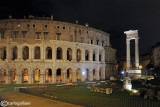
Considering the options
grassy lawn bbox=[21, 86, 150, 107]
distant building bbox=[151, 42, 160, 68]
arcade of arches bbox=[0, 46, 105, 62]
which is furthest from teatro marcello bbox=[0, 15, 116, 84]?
distant building bbox=[151, 42, 160, 68]

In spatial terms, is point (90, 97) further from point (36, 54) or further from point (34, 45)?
point (36, 54)

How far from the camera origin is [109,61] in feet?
198

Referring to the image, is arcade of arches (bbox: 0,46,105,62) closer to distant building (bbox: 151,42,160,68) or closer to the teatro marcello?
the teatro marcello

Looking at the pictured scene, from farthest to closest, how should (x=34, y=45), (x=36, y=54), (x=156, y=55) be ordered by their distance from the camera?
(x=156, y=55) → (x=36, y=54) → (x=34, y=45)

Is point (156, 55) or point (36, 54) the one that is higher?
point (156, 55)

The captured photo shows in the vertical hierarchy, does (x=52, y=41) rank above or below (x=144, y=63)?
above

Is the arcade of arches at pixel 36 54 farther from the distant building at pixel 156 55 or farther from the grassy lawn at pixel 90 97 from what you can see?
the distant building at pixel 156 55

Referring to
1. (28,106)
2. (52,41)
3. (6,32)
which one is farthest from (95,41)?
(28,106)

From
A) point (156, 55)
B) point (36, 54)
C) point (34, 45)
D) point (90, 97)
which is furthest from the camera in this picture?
point (156, 55)

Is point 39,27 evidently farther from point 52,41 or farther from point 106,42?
point 106,42

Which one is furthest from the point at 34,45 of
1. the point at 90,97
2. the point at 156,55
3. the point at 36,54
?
the point at 156,55

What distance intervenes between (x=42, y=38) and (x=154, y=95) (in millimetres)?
30758

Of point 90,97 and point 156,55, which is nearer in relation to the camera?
point 90,97

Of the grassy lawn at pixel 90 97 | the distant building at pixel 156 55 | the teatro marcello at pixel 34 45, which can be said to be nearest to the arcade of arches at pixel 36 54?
the teatro marcello at pixel 34 45
